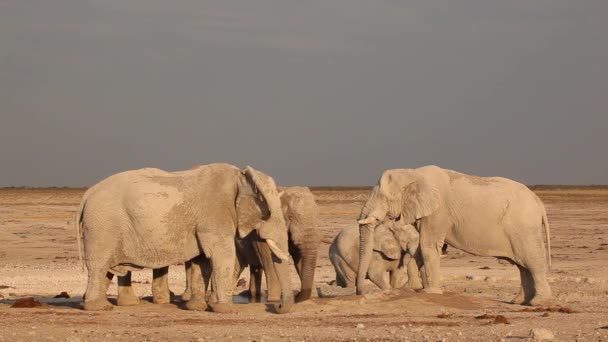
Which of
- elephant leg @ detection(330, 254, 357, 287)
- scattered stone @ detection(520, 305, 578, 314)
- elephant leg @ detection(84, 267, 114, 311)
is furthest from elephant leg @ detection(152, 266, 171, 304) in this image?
scattered stone @ detection(520, 305, 578, 314)

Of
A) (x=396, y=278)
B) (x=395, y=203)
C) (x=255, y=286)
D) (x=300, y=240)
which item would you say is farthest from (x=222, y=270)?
(x=396, y=278)

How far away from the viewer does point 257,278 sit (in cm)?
2088

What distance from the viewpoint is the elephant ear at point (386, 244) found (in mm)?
22188

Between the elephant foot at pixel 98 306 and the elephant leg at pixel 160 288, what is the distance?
1126 mm

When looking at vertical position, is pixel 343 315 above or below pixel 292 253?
below

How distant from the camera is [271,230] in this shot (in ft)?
61.7

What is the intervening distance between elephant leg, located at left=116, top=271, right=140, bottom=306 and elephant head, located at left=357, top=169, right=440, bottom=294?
3.55m

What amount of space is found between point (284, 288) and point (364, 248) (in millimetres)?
2682

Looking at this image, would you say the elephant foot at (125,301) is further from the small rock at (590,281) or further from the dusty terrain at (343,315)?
the small rock at (590,281)

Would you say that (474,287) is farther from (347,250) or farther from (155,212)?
(155,212)

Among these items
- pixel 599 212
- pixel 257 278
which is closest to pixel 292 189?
pixel 257 278

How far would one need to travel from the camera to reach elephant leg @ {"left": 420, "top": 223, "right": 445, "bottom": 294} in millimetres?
20062

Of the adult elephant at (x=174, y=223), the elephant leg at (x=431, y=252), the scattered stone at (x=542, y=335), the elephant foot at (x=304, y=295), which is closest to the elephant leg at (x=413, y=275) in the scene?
the elephant leg at (x=431, y=252)

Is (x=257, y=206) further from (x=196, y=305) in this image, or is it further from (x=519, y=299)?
(x=519, y=299)
